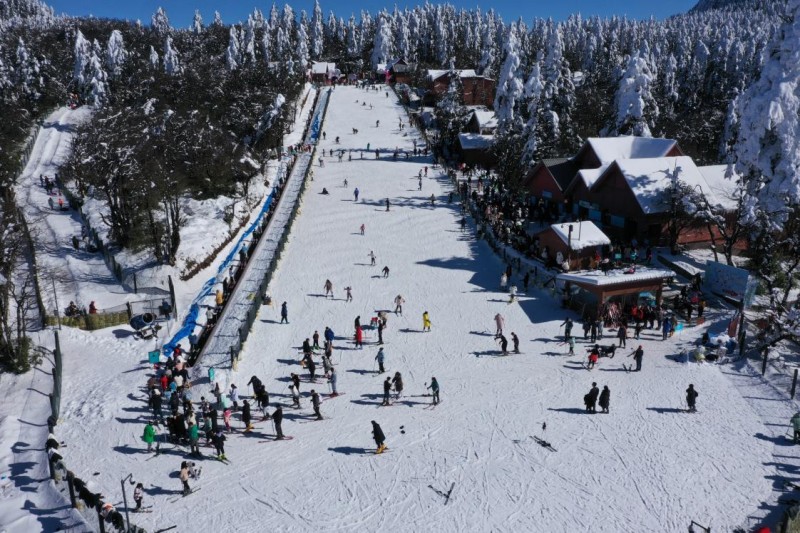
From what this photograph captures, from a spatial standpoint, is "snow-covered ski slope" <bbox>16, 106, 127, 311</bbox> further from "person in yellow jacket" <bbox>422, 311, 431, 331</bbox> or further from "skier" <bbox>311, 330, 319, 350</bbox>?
"person in yellow jacket" <bbox>422, 311, 431, 331</bbox>

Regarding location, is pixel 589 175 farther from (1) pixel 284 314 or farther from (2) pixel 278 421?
(2) pixel 278 421

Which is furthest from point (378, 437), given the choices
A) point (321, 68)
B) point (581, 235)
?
point (321, 68)

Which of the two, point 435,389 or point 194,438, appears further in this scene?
point 435,389

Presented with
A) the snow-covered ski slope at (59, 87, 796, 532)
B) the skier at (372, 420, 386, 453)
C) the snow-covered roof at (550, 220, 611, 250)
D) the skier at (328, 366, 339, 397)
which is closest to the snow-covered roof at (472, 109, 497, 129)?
the snow-covered roof at (550, 220, 611, 250)

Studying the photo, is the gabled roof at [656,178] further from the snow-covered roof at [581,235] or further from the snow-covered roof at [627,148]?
the snow-covered roof at [581,235]

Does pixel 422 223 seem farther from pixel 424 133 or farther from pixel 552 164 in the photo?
pixel 424 133

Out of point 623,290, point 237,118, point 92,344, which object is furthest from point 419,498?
point 237,118
